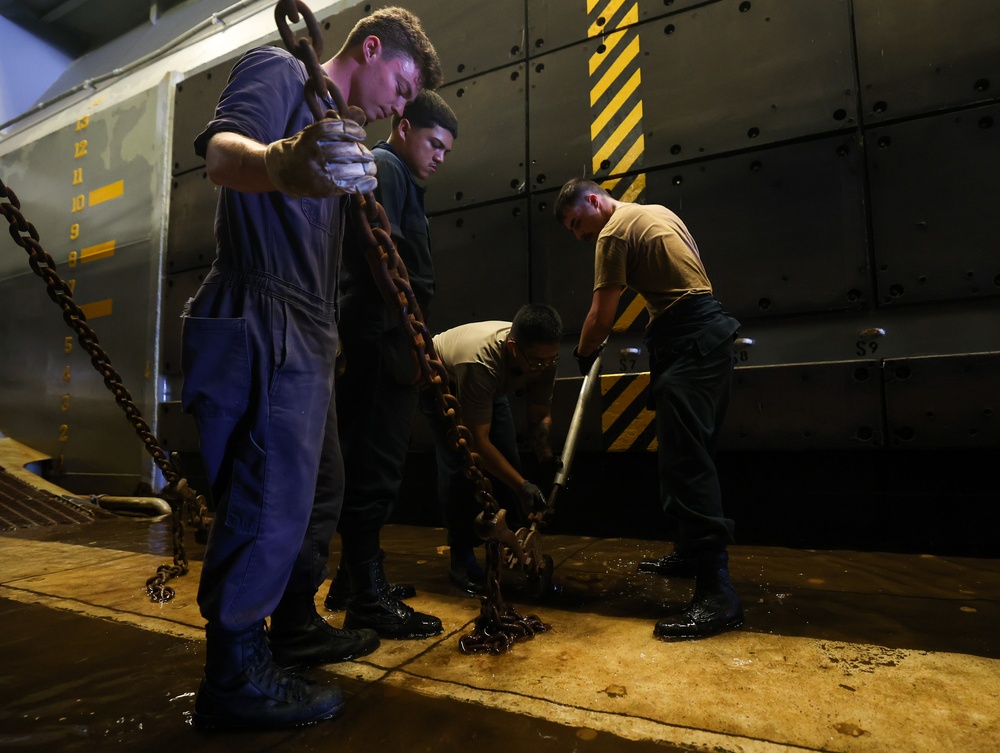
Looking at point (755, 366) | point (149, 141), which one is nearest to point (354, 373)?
point (755, 366)

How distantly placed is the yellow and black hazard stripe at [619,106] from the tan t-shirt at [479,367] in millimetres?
1153

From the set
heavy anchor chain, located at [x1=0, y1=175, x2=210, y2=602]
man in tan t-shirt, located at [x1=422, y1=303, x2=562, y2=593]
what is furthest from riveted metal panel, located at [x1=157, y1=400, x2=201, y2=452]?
man in tan t-shirt, located at [x1=422, y1=303, x2=562, y2=593]

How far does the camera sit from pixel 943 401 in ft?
7.67

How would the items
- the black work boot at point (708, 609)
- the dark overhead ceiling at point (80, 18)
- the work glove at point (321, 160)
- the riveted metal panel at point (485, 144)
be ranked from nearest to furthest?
the work glove at point (321, 160) < the black work boot at point (708, 609) < the riveted metal panel at point (485, 144) < the dark overhead ceiling at point (80, 18)

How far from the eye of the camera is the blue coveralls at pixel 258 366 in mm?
1044

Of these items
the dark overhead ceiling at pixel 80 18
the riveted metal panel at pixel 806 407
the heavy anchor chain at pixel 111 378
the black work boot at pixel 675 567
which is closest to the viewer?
the heavy anchor chain at pixel 111 378

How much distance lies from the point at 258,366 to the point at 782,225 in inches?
103

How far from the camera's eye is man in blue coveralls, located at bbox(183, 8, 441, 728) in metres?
1.03

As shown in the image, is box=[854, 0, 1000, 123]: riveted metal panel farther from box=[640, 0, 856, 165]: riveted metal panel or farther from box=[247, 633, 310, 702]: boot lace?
box=[247, 633, 310, 702]: boot lace

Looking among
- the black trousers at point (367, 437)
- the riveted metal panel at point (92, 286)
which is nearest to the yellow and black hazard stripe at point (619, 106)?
the black trousers at point (367, 437)

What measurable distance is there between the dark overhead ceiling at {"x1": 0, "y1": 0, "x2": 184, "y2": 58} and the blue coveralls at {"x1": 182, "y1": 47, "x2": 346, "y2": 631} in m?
6.09

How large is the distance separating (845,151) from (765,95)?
48 cm

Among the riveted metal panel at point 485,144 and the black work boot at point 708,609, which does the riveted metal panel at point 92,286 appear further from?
the black work boot at point 708,609

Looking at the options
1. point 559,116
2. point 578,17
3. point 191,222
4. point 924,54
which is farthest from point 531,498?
point 191,222
